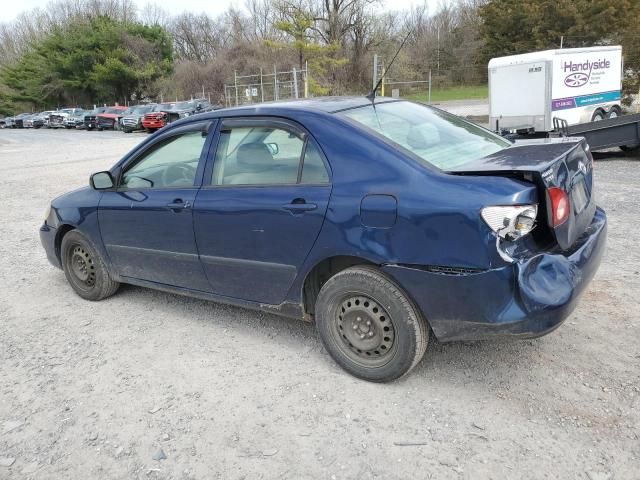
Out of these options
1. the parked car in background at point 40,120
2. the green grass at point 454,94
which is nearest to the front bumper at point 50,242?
the green grass at point 454,94

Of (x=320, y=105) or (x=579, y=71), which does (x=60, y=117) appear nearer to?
(x=579, y=71)

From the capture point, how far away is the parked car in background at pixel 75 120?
134 feet

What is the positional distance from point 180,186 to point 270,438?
6.36ft

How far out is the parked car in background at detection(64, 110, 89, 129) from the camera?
40909 mm

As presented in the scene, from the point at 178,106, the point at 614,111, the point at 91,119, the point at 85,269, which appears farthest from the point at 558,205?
the point at 91,119

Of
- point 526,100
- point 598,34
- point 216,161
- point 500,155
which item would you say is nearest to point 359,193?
point 500,155

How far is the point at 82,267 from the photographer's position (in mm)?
4844

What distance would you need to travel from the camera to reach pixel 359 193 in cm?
304

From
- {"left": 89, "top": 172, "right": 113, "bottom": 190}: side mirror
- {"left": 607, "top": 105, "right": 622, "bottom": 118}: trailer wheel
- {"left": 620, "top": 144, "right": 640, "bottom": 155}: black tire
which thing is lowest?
{"left": 620, "top": 144, "right": 640, "bottom": 155}: black tire

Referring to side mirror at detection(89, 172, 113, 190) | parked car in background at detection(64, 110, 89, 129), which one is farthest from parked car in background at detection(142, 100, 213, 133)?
side mirror at detection(89, 172, 113, 190)

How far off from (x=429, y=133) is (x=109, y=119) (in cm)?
3714

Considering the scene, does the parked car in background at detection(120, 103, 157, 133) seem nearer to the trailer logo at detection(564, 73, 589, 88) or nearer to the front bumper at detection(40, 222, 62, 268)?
the trailer logo at detection(564, 73, 589, 88)

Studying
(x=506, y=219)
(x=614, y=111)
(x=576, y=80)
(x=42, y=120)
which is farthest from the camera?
(x=42, y=120)

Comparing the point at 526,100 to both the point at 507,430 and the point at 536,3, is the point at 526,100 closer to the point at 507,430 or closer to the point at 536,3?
the point at 507,430
